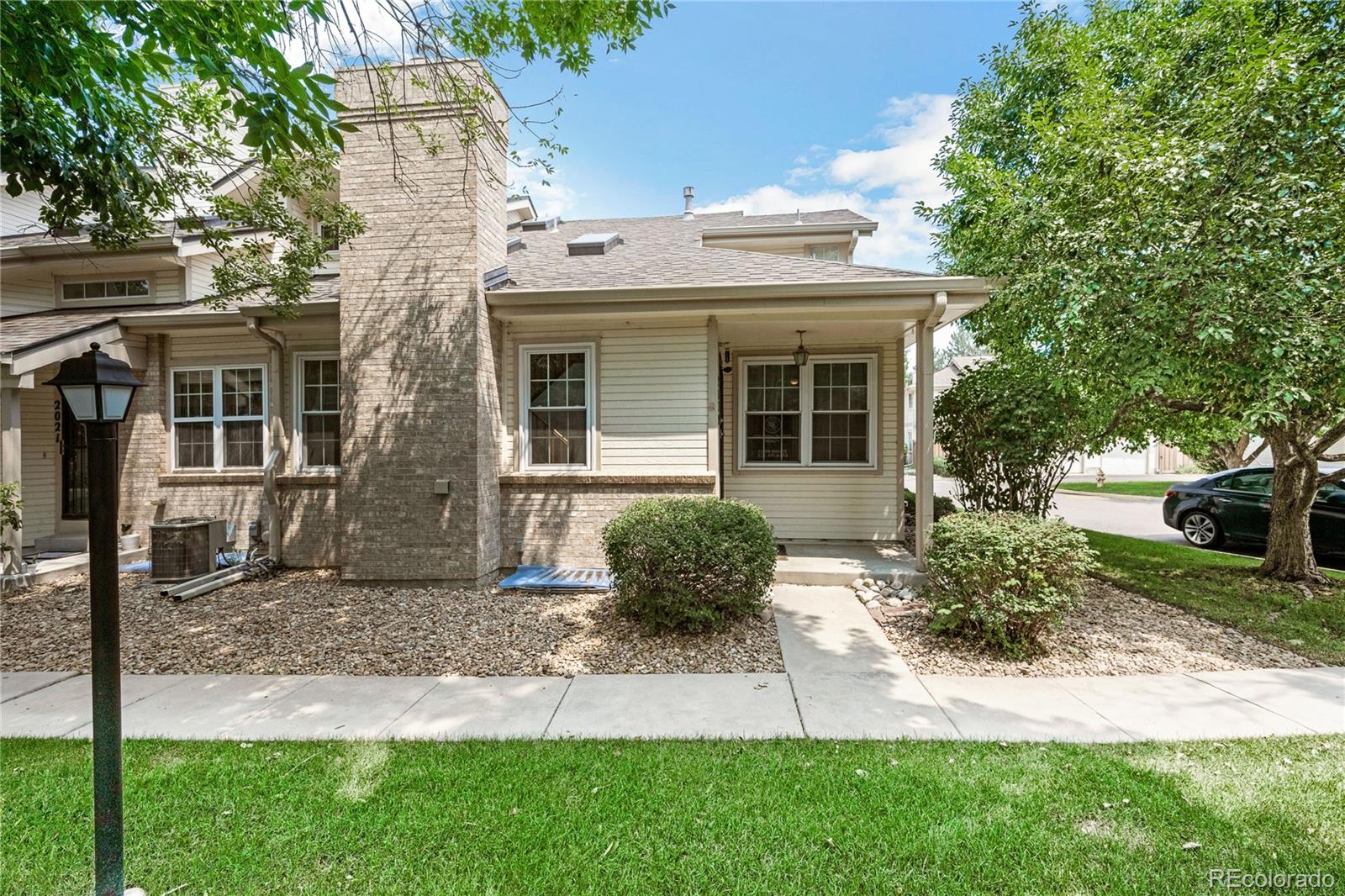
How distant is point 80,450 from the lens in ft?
30.3

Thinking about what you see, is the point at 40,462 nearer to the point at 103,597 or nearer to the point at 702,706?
the point at 103,597

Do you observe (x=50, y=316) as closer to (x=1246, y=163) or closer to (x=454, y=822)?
(x=454, y=822)

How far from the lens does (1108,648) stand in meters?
5.07

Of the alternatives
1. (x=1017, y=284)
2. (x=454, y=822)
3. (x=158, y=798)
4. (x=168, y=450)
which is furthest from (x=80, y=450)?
(x=1017, y=284)

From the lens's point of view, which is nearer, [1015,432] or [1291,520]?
[1291,520]

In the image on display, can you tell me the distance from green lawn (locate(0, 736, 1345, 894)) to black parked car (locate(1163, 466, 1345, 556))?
8.06 meters

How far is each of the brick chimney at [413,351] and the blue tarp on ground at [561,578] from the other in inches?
19.2

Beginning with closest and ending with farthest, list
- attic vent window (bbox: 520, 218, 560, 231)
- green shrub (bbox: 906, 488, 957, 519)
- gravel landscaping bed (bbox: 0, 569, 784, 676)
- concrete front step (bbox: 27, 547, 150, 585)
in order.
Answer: gravel landscaping bed (bbox: 0, 569, 784, 676), concrete front step (bbox: 27, 547, 150, 585), green shrub (bbox: 906, 488, 957, 519), attic vent window (bbox: 520, 218, 560, 231)

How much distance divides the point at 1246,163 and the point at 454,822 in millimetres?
7906

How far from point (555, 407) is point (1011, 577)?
18.1 ft

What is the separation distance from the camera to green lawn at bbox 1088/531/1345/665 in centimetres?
532

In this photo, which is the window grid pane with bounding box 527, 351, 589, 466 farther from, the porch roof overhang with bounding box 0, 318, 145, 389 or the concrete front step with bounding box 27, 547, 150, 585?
the concrete front step with bounding box 27, 547, 150, 585

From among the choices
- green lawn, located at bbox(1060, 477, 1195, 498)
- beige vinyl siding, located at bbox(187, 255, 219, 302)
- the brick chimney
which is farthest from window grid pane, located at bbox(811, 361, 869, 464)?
green lawn, located at bbox(1060, 477, 1195, 498)

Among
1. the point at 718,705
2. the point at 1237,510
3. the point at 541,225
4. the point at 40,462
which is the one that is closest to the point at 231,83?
the point at 718,705
